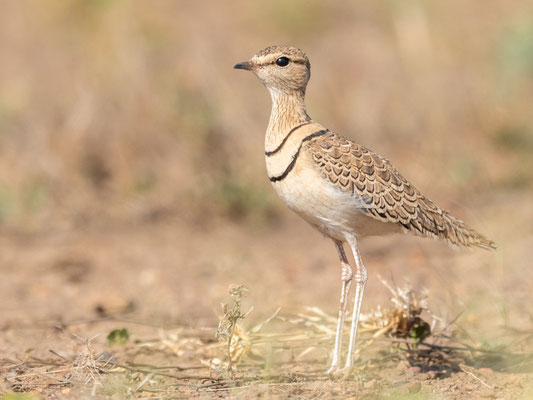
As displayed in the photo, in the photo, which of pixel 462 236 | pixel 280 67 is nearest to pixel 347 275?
pixel 462 236

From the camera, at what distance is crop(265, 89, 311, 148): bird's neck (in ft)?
14.0

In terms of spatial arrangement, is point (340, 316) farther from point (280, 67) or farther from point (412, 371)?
point (280, 67)

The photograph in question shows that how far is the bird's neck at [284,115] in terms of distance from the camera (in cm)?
427

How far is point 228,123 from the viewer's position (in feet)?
25.8

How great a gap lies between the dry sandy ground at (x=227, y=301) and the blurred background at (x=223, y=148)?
3 cm

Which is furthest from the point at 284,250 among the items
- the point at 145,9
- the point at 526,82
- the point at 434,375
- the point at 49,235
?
the point at 145,9

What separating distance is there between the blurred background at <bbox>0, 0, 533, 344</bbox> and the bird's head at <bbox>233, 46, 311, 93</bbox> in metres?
1.41

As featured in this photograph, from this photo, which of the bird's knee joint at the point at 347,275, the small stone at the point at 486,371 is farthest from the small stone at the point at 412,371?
the bird's knee joint at the point at 347,275

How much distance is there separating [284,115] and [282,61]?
0.91ft

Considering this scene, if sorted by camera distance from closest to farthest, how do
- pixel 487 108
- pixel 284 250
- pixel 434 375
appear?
1. pixel 434 375
2. pixel 284 250
3. pixel 487 108

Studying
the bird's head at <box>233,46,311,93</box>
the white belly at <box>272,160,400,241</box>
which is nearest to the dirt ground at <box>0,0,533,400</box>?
the white belly at <box>272,160,400,241</box>

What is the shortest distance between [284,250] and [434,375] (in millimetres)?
2804

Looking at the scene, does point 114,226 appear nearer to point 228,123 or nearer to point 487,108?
point 228,123

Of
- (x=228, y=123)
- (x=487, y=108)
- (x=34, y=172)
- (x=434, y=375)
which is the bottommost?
(x=434, y=375)
